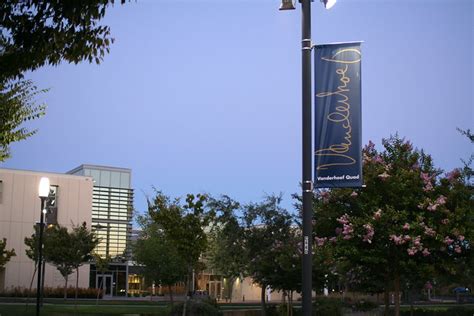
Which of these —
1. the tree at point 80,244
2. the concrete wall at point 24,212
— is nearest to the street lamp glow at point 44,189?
the tree at point 80,244

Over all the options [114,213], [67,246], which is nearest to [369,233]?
[67,246]

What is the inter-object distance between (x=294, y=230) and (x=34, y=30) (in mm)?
19657

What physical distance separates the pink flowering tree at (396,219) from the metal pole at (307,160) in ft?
36.1

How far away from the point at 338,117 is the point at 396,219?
10.9 meters

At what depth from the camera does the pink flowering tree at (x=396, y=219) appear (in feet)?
64.0

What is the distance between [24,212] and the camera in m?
65.0

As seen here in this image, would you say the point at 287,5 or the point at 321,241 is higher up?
the point at 287,5

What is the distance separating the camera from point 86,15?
27.5 feet

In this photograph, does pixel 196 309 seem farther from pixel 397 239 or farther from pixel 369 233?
pixel 397 239

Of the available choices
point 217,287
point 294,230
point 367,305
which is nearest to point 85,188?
point 217,287

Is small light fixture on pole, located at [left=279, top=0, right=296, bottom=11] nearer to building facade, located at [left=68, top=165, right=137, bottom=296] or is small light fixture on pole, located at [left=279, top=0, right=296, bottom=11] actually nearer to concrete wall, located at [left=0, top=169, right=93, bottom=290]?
concrete wall, located at [left=0, top=169, right=93, bottom=290]

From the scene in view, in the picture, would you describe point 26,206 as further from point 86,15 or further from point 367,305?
point 86,15

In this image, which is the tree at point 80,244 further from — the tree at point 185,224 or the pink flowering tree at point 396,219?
the pink flowering tree at point 396,219
